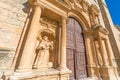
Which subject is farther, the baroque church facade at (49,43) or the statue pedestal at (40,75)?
the baroque church facade at (49,43)

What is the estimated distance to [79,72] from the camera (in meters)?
4.87

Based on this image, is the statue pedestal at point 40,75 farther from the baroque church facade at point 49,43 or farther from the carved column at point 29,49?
the carved column at point 29,49

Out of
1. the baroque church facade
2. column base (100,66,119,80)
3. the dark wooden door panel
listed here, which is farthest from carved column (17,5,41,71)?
column base (100,66,119,80)

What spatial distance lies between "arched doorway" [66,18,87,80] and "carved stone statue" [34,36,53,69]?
4.91 feet

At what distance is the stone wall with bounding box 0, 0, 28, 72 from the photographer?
92.8 inches

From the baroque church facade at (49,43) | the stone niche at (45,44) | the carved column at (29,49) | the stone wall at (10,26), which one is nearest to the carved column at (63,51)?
the baroque church facade at (49,43)

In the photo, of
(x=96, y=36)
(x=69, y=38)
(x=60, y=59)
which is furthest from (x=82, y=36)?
(x=60, y=59)

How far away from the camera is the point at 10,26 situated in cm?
264

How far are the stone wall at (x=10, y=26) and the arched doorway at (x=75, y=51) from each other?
2683mm

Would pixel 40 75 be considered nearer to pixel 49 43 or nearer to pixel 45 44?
pixel 45 44

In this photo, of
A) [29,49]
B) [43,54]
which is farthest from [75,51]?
[29,49]

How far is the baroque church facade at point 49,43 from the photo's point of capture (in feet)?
7.92

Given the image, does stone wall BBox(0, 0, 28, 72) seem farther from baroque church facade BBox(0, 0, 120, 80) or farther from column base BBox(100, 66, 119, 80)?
column base BBox(100, 66, 119, 80)

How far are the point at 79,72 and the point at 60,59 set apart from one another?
210 cm
